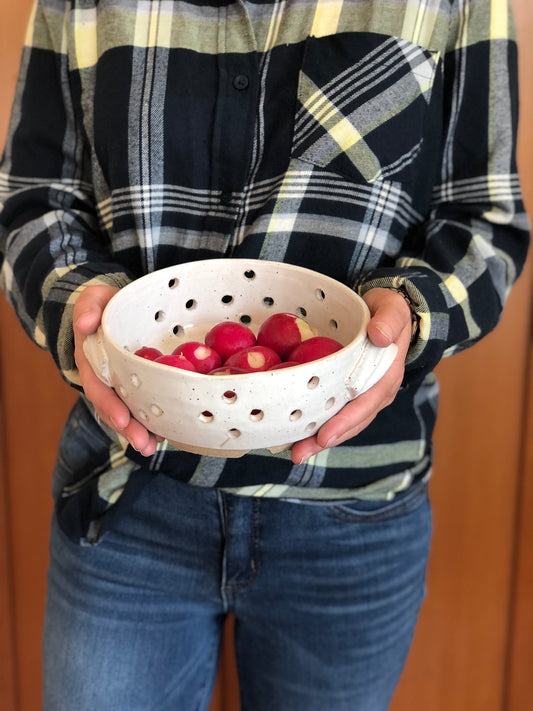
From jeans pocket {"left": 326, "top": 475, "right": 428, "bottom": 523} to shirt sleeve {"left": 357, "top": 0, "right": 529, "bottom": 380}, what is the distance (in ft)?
0.52

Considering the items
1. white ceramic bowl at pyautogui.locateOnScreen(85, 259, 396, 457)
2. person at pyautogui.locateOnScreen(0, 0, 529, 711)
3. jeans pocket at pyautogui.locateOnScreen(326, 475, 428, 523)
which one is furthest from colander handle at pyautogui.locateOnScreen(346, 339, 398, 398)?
jeans pocket at pyautogui.locateOnScreen(326, 475, 428, 523)

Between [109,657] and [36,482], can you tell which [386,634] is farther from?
[36,482]

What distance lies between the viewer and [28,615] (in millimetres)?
1347

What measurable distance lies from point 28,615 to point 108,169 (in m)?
0.98

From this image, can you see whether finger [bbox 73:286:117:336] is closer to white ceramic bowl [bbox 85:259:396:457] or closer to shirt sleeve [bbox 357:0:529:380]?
white ceramic bowl [bbox 85:259:396:457]

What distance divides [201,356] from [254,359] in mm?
50

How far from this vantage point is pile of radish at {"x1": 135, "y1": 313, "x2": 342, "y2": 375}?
539mm

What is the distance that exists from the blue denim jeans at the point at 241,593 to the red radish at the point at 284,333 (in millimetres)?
201

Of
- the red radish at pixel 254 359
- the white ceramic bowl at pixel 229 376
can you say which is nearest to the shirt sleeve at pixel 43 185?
the white ceramic bowl at pixel 229 376

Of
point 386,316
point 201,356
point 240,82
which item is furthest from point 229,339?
point 240,82

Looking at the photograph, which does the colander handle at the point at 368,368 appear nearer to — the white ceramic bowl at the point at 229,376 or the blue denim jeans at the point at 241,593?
the white ceramic bowl at the point at 229,376

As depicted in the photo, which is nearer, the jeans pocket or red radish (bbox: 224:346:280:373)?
red radish (bbox: 224:346:280:373)

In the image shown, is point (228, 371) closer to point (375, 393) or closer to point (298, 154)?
point (375, 393)

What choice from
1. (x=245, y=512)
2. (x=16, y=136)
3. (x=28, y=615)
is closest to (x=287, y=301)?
(x=245, y=512)
